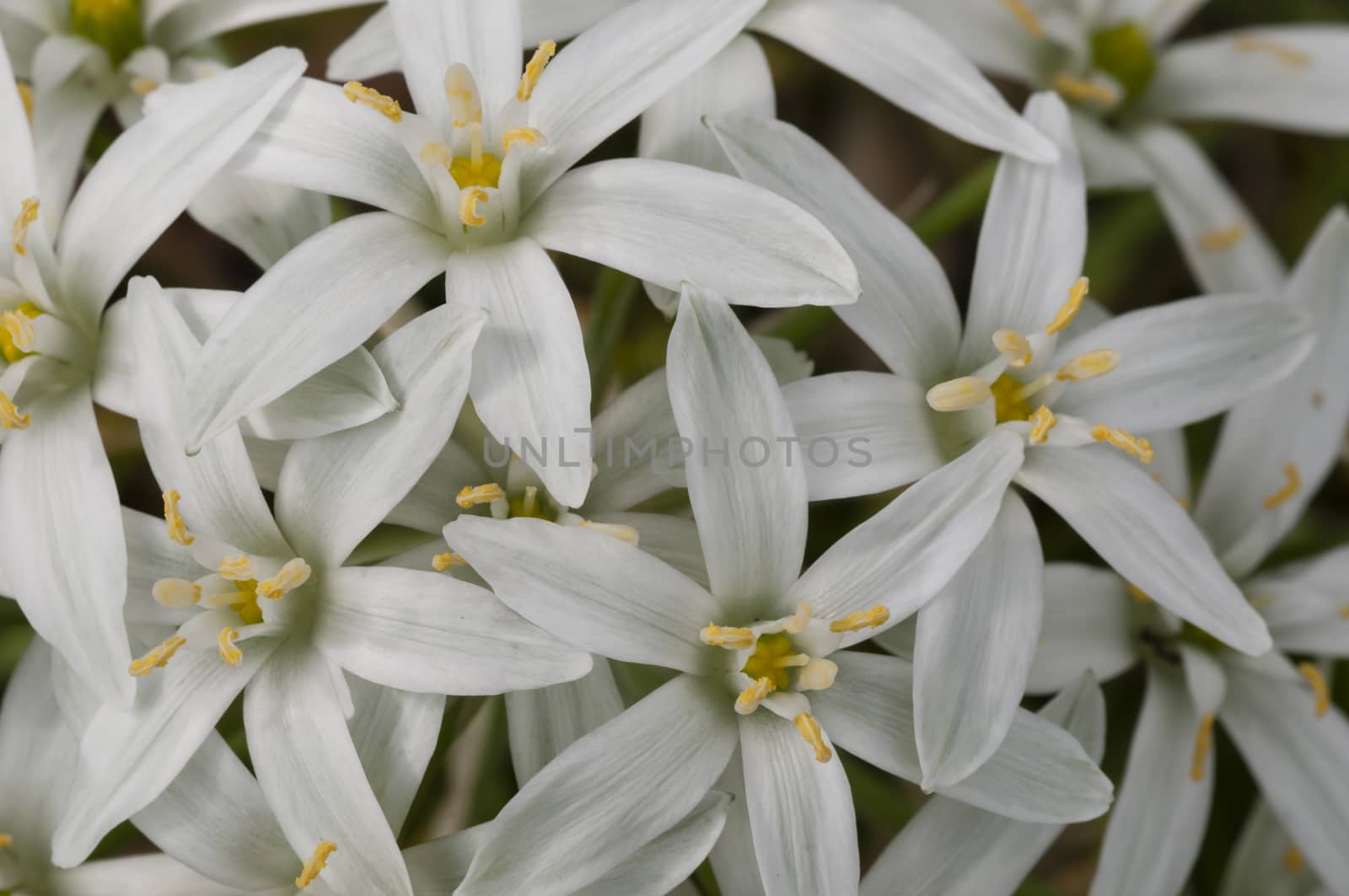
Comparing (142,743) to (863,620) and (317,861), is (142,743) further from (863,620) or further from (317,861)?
(863,620)

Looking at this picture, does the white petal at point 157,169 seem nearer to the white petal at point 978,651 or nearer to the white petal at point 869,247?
the white petal at point 869,247

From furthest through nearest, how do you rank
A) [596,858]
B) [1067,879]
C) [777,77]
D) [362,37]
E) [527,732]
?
[777,77]
[1067,879]
[362,37]
[527,732]
[596,858]

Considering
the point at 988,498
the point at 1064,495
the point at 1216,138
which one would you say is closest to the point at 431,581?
the point at 988,498

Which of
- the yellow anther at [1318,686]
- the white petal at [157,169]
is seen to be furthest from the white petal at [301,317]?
the yellow anther at [1318,686]

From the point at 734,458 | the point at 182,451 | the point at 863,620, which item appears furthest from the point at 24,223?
the point at 863,620

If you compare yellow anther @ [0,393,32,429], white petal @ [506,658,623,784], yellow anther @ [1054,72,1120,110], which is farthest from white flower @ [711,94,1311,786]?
yellow anther @ [0,393,32,429]

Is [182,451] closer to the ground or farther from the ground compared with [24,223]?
closer to the ground

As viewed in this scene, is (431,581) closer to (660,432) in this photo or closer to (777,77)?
(660,432)
